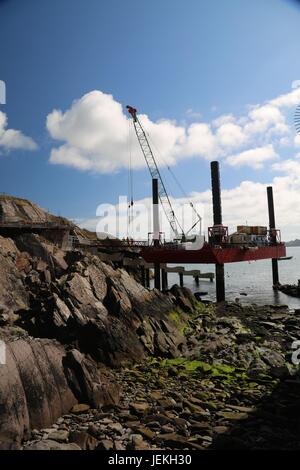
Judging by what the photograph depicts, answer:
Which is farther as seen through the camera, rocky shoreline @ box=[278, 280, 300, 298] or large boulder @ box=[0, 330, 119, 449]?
rocky shoreline @ box=[278, 280, 300, 298]

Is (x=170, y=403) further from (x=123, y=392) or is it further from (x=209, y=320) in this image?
(x=209, y=320)

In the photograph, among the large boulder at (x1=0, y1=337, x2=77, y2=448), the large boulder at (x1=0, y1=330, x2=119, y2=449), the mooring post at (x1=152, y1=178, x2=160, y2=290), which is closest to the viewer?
the large boulder at (x1=0, y1=337, x2=77, y2=448)

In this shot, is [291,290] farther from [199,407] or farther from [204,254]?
[199,407]

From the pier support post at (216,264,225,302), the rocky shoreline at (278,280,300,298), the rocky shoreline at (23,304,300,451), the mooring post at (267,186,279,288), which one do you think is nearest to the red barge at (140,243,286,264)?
the pier support post at (216,264,225,302)

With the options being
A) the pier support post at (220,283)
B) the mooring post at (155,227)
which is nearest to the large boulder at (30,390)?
the pier support post at (220,283)

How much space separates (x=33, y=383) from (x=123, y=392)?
4088 mm

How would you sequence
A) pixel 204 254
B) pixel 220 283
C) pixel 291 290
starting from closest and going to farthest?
pixel 204 254, pixel 220 283, pixel 291 290

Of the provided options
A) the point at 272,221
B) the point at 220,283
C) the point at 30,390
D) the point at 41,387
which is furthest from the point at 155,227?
the point at 30,390

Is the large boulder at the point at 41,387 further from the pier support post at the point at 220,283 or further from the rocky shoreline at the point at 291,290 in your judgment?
the rocky shoreline at the point at 291,290

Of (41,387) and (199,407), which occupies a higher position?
(41,387)

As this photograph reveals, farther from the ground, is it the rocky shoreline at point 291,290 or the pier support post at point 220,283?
the pier support post at point 220,283

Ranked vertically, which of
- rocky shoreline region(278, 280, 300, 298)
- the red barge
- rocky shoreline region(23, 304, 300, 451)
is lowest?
rocky shoreline region(278, 280, 300, 298)

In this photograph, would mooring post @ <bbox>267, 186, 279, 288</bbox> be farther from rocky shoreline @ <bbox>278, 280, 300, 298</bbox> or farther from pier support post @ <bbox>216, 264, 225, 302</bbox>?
pier support post @ <bbox>216, 264, 225, 302</bbox>

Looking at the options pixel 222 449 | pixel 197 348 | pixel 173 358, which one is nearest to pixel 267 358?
pixel 197 348
